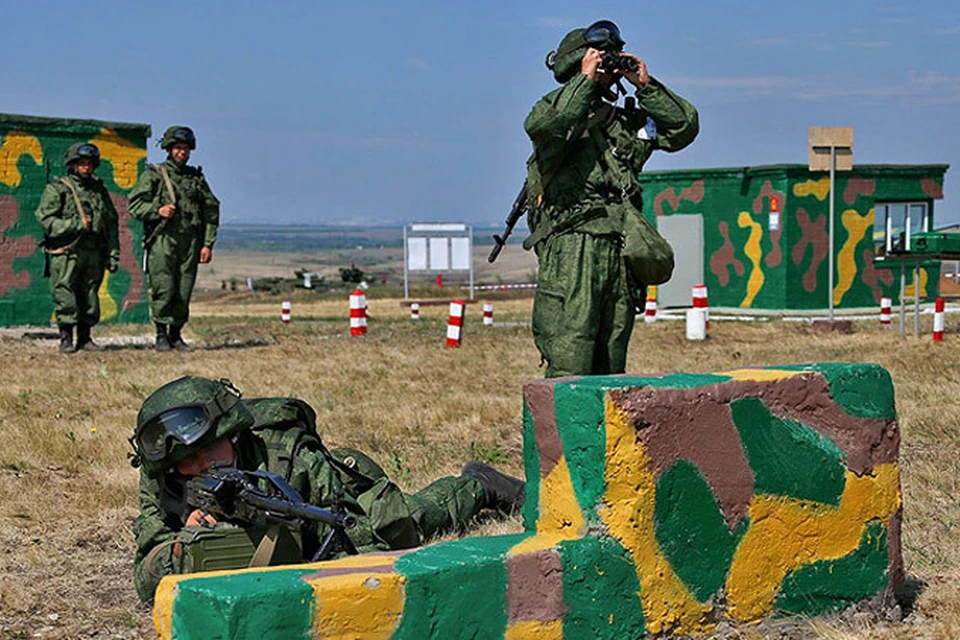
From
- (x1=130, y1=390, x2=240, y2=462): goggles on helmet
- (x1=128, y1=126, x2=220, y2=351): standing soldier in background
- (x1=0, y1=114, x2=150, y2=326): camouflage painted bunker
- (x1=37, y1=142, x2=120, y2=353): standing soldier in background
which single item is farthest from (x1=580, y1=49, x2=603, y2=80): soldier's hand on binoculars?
(x1=0, y1=114, x2=150, y2=326): camouflage painted bunker

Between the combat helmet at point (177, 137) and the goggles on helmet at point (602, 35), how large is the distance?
892cm

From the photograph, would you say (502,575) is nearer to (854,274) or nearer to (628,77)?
(628,77)

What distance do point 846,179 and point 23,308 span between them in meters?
16.2

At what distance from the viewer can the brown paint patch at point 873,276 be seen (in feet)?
97.6

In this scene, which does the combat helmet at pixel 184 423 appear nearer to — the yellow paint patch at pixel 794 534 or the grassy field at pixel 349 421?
the grassy field at pixel 349 421

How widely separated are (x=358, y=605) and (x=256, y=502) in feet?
3.01

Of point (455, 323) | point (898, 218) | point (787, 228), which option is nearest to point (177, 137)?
point (455, 323)

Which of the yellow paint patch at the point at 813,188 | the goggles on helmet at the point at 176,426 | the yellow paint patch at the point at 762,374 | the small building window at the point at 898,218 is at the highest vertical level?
the yellow paint patch at the point at 813,188

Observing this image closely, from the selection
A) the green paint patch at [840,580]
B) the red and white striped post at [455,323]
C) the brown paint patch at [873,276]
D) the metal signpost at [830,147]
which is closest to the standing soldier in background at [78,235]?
the red and white striped post at [455,323]

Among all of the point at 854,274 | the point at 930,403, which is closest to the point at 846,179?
the point at 854,274

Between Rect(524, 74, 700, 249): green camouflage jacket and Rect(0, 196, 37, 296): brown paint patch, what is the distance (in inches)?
659

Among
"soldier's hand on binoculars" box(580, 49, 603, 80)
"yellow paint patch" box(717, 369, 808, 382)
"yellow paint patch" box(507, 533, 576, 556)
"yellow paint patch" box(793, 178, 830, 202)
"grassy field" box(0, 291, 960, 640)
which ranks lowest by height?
"grassy field" box(0, 291, 960, 640)

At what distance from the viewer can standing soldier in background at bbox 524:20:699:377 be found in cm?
668

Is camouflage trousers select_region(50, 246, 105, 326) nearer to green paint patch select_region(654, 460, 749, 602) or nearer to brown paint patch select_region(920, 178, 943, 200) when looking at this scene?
green paint patch select_region(654, 460, 749, 602)
